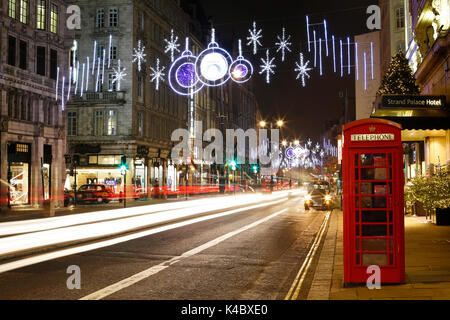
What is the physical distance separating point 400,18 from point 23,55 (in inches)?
1396

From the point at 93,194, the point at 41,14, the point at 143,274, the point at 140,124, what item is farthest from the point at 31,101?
the point at 143,274

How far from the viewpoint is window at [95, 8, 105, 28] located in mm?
49531

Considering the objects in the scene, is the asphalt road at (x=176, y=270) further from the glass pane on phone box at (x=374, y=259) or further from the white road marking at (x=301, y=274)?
the glass pane on phone box at (x=374, y=259)

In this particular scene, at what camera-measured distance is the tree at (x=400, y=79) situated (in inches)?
984

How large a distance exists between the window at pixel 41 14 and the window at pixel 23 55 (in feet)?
7.24

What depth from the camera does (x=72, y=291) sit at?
309 inches

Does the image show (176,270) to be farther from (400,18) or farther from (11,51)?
(400,18)

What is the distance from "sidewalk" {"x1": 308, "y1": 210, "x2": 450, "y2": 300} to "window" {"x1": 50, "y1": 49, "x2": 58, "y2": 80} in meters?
27.9

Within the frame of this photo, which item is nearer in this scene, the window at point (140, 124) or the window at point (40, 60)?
the window at point (40, 60)

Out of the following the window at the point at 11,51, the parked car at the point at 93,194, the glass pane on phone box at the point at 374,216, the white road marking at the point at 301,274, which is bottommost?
the white road marking at the point at 301,274

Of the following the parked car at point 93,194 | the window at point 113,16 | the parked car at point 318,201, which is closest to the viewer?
the parked car at point 318,201

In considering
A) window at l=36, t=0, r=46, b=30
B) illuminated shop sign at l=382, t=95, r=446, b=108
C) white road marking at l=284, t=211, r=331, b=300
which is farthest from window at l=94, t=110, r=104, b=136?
white road marking at l=284, t=211, r=331, b=300

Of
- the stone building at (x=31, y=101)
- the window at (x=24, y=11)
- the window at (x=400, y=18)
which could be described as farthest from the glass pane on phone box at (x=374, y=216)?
the window at (x=400, y=18)
